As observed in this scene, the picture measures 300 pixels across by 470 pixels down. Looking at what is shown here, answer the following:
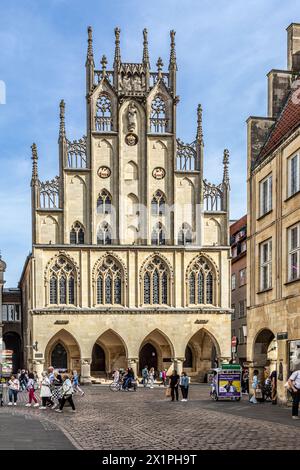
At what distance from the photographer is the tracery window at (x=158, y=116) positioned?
60.8 meters

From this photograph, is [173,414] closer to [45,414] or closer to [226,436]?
[45,414]

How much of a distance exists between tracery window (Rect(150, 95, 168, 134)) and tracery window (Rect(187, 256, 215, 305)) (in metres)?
10.6

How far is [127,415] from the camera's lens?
25.5 metres

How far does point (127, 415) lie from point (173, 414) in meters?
1.52

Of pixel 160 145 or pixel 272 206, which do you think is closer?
pixel 272 206

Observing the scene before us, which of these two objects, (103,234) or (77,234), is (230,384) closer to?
(103,234)

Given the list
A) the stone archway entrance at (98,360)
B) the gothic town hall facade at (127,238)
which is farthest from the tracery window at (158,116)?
the stone archway entrance at (98,360)

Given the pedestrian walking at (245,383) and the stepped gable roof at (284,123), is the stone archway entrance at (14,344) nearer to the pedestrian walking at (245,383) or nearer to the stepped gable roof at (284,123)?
the pedestrian walking at (245,383)

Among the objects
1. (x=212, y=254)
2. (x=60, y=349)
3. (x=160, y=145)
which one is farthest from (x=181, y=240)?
(x=60, y=349)

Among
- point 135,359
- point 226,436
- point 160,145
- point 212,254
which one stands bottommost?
point 135,359

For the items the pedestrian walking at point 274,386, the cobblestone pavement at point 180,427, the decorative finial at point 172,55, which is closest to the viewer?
the cobblestone pavement at point 180,427

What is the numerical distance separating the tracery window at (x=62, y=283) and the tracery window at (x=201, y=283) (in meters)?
9.02

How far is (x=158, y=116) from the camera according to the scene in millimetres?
61156

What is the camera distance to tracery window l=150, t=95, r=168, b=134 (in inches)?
2395
